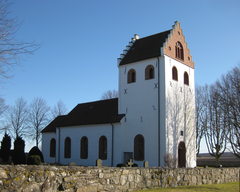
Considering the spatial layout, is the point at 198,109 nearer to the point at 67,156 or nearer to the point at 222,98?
the point at 222,98

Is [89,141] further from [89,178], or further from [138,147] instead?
[89,178]

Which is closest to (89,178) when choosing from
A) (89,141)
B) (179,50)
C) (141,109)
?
(141,109)

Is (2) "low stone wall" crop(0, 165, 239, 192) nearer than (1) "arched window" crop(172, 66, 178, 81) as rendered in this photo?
Yes

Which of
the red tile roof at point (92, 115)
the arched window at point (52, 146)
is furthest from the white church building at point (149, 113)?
the arched window at point (52, 146)

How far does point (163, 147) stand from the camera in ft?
73.2

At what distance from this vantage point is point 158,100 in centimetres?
2333

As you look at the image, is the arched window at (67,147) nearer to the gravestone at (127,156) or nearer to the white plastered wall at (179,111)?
the gravestone at (127,156)

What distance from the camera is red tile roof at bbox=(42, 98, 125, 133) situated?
87.4 feet

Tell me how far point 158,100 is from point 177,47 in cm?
638

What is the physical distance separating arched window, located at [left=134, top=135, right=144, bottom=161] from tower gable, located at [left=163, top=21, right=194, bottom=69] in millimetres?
8146

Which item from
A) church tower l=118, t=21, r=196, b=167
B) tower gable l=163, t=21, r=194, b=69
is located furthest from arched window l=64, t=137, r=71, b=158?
tower gable l=163, t=21, r=194, b=69

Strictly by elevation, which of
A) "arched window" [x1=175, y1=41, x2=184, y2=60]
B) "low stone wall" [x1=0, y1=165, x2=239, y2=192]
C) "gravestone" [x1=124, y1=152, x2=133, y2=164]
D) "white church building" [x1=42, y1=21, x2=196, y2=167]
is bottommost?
"gravestone" [x1=124, y1=152, x2=133, y2=164]

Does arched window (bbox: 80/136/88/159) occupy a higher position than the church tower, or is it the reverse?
the church tower

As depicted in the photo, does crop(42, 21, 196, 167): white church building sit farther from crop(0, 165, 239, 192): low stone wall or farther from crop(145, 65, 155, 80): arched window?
crop(0, 165, 239, 192): low stone wall
